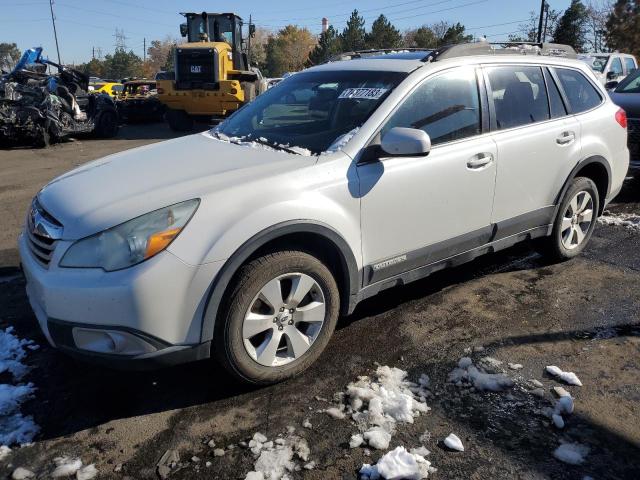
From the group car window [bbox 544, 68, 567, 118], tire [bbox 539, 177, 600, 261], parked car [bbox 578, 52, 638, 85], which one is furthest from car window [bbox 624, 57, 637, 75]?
car window [bbox 544, 68, 567, 118]

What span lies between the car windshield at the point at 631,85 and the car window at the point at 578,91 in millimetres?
4071

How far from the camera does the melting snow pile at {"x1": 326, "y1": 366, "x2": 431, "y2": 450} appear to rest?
102 inches

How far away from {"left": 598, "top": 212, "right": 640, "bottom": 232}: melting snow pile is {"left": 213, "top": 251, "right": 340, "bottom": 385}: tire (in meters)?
4.40

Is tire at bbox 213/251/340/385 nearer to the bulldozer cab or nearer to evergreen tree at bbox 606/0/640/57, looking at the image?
the bulldozer cab

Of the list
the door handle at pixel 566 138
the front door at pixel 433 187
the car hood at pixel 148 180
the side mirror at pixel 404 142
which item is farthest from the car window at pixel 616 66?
the car hood at pixel 148 180

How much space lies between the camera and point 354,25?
6588 centimetres

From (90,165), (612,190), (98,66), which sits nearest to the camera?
(90,165)

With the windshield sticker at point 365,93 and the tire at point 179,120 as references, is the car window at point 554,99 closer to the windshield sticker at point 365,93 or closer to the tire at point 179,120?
the windshield sticker at point 365,93

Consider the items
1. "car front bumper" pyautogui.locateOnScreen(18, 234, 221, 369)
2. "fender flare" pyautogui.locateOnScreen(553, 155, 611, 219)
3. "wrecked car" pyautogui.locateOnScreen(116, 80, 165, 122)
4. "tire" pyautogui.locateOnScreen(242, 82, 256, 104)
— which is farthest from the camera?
"wrecked car" pyautogui.locateOnScreen(116, 80, 165, 122)

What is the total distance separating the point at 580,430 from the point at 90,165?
10.8ft

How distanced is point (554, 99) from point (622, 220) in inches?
101

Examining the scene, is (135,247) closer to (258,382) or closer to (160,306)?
(160,306)

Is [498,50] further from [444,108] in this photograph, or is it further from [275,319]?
[275,319]

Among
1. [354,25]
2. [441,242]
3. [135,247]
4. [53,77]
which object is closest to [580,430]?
[441,242]
